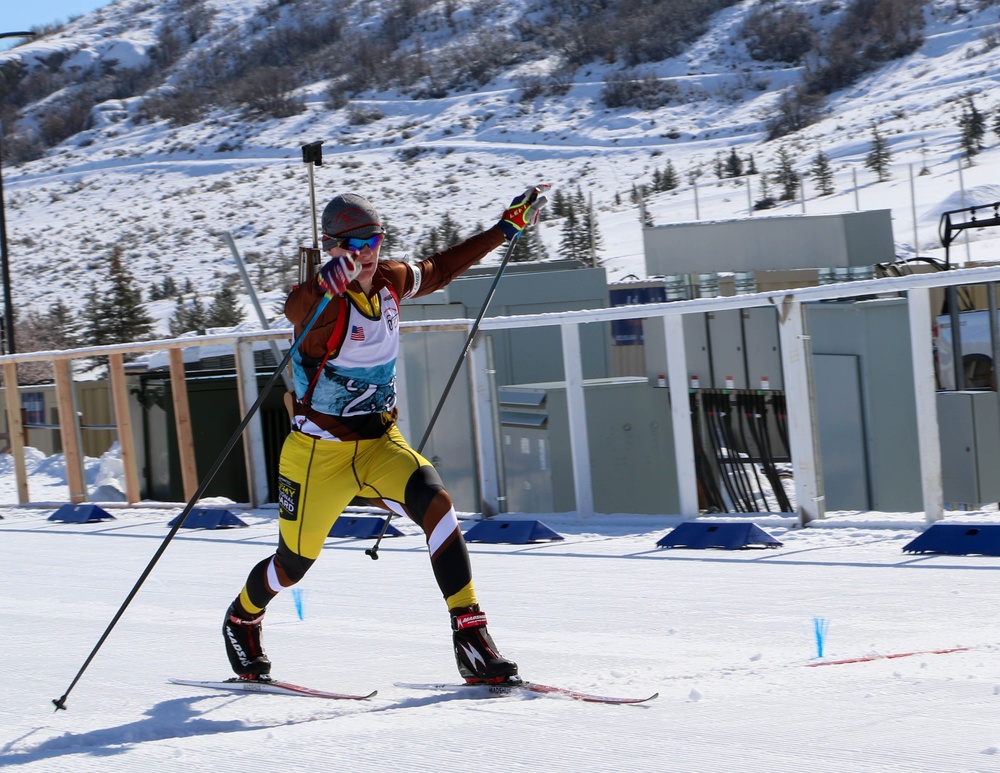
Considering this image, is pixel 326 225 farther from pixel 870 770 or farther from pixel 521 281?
pixel 521 281

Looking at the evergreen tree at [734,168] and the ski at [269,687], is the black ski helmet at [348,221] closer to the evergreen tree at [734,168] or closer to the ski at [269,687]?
the ski at [269,687]

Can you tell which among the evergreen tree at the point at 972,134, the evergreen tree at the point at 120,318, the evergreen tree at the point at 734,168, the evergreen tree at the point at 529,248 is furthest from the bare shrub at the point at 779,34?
the evergreen tree at the point at 120,318

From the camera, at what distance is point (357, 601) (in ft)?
21.5

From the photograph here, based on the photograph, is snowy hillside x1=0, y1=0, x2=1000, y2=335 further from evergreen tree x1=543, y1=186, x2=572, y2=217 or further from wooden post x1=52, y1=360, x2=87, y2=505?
wooden post x1=52, y1=360, x2=87, y2=505

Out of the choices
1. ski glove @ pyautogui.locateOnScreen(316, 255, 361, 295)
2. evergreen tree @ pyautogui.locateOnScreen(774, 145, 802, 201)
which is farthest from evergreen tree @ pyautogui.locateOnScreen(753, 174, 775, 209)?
ski glove @ pyautogui.locateOnScreen(316, 255, 361, 295)

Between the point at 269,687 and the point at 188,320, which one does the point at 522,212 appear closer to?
the point at 269,687

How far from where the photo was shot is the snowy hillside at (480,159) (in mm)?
47469

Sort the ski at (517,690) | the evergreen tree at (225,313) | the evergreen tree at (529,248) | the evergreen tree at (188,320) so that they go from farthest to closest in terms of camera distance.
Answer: the evergreen tree at (188,320), the evergreen tree at (225,313), the evergreen tree at (529,248), the ski at (517,690)

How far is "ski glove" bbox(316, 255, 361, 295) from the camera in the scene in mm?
4191

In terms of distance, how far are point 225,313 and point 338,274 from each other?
36137 millimetres

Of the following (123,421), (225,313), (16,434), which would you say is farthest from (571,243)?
(123,421)

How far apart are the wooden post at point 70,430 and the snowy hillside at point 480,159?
22235 mm

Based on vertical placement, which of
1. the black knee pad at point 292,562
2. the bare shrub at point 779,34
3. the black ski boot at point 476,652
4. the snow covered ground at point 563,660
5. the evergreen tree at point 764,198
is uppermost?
the bare shrub at point 779,34

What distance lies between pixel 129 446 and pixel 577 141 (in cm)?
6225
